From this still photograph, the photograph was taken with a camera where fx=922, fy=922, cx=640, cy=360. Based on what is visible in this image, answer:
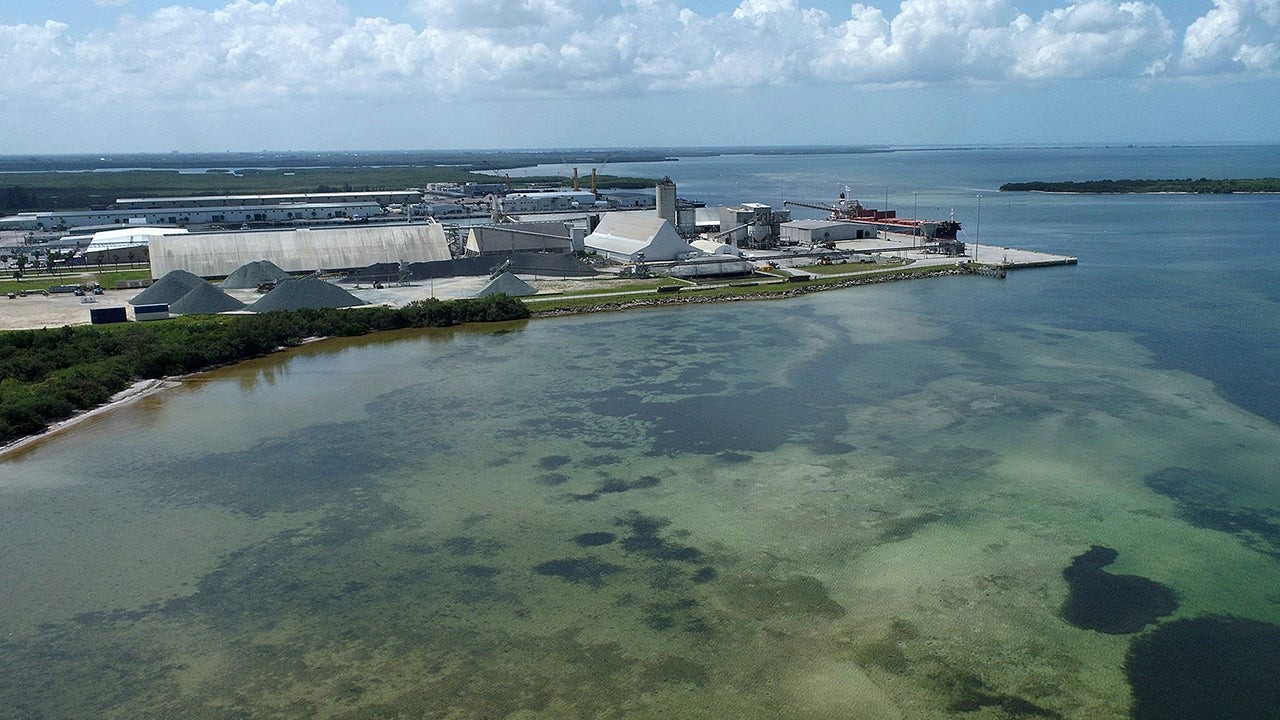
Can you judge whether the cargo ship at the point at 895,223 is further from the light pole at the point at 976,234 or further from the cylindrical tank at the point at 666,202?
the cylindrical tank at the point at 666,202

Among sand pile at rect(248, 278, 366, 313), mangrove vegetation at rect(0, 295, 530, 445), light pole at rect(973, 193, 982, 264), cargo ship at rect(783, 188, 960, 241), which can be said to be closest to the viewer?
mangrove vegetation at rect(0, 295, 530, 445)

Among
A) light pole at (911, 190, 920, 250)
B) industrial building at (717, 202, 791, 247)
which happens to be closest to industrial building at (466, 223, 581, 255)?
industrial building at (717, 202, 791, 247)

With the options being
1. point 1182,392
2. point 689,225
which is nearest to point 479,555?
point 1182,392

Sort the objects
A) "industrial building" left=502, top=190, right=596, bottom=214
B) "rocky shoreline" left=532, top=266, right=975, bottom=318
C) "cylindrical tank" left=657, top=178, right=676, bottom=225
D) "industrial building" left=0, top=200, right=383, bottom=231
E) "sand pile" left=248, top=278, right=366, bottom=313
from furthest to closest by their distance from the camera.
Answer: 1. "industrial building" left=502, top=190, right=596, bottom=214
2. "industrial building" left=0, top=200, right=383, bottom=231
3. "cylindrical tank" left=657, top=178, right=676, bottom=225
4. "rocky shoreline" left=532, top=266, right=975, bottom=318
5. "sand pile" left=248, top=278, right=366, bottom=313

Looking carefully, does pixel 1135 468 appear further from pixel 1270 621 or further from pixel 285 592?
pixel 285 592

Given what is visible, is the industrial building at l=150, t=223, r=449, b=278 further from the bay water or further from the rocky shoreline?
the bay water

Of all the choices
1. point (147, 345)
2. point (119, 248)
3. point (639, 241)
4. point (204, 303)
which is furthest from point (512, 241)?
point (119, 248)
